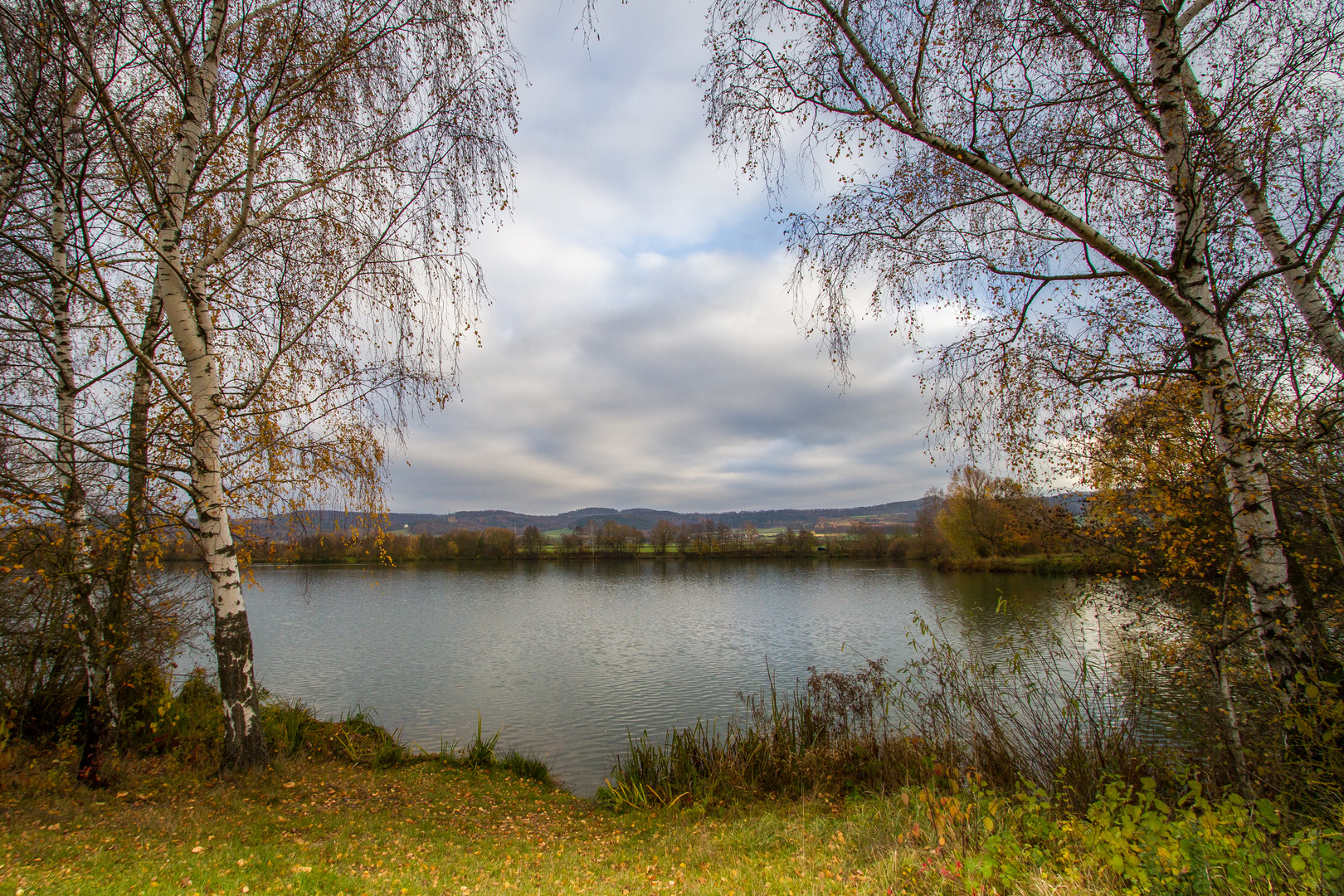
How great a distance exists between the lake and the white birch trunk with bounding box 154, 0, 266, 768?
4.79ft

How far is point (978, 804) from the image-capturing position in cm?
462

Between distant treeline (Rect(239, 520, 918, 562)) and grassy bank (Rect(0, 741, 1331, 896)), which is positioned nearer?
grassy bank (Rect(0, 741, 1331, 896))

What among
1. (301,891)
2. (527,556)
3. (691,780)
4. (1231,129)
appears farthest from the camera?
(527,556)

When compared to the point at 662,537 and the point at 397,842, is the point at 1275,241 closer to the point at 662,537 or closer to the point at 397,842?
the point at 397,842

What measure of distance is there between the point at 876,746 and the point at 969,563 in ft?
162

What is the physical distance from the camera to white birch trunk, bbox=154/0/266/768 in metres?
6.10

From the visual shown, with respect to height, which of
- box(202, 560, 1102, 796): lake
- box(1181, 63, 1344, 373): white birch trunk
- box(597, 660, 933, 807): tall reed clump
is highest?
box(1181, 63, 1344, 373): white birch trunk

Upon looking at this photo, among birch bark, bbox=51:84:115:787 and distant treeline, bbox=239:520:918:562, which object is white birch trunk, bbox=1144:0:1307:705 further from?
distant treeline, bbox=239:520:918:562

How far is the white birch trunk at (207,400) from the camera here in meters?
6.10

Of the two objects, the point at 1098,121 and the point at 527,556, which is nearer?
the point at 1098,121

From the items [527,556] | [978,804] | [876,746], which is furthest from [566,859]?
[527,556]

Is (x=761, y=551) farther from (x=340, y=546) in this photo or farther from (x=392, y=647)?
(x=340, y=546)

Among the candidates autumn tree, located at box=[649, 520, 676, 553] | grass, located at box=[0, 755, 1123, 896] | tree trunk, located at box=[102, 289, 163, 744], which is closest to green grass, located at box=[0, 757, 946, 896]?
grass, located at box=[0, 755, 1123, 896]

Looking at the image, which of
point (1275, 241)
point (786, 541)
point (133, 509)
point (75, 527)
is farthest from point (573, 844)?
point (786, 541)
